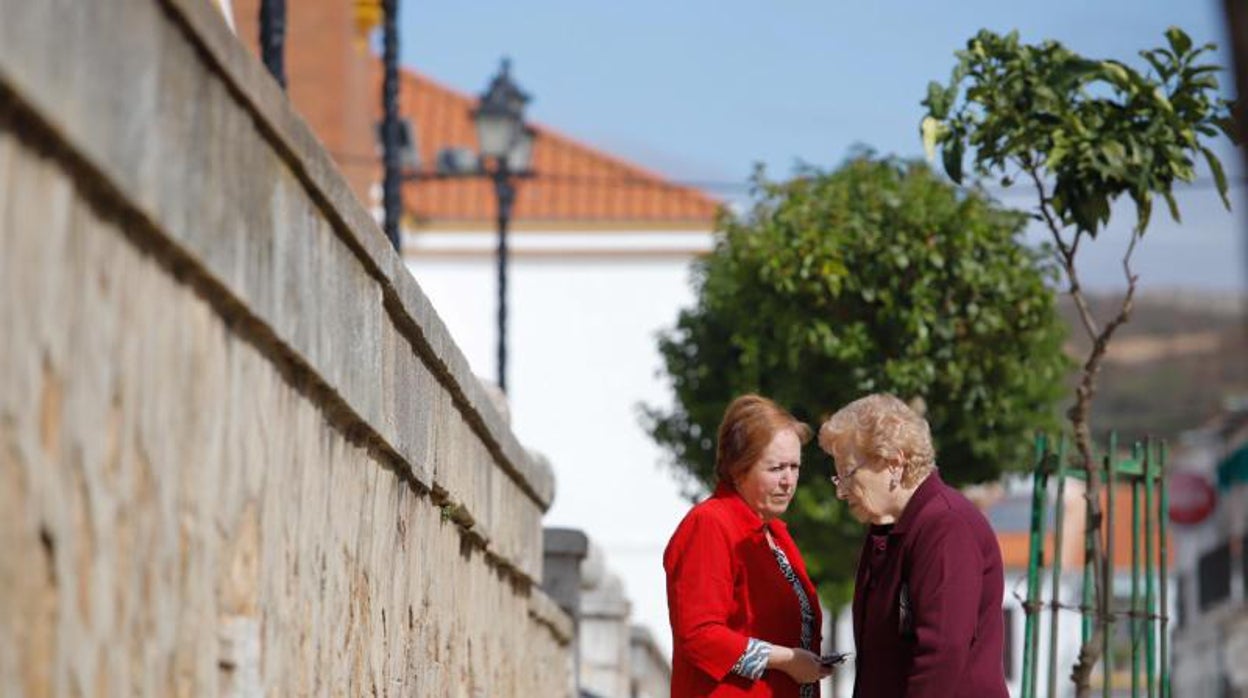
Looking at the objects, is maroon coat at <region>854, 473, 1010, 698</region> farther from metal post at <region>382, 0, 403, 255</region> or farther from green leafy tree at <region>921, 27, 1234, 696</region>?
metal post at <region>382, 0, 403, 255</region>

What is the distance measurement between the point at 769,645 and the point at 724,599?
174mm

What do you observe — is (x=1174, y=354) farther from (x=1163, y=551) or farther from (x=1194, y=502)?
(x=1163, y=551)

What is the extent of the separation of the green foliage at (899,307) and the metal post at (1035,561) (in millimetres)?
4479

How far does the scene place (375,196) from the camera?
46125 millimetres

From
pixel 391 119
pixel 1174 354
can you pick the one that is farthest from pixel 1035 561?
pixel 1174 354

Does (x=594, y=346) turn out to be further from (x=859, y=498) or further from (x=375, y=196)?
(x=859, y=498)

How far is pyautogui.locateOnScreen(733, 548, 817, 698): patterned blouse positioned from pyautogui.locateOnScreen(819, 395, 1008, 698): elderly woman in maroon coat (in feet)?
1.00

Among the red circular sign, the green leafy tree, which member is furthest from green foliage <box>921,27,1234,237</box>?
the red circular sign

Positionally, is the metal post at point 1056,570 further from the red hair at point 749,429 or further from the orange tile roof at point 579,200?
the orange tile roof at point 579,200

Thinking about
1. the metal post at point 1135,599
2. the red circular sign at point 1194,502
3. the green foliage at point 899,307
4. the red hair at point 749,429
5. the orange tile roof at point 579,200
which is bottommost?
the red circular sign at point 1194,502

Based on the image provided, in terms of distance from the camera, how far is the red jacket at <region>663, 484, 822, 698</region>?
6.38 meters

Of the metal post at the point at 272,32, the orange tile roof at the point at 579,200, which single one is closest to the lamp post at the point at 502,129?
the metal post at the point at 272,32

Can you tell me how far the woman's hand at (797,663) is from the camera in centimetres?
639

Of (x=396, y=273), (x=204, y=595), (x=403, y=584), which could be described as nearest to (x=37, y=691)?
(x=204, y=595)
